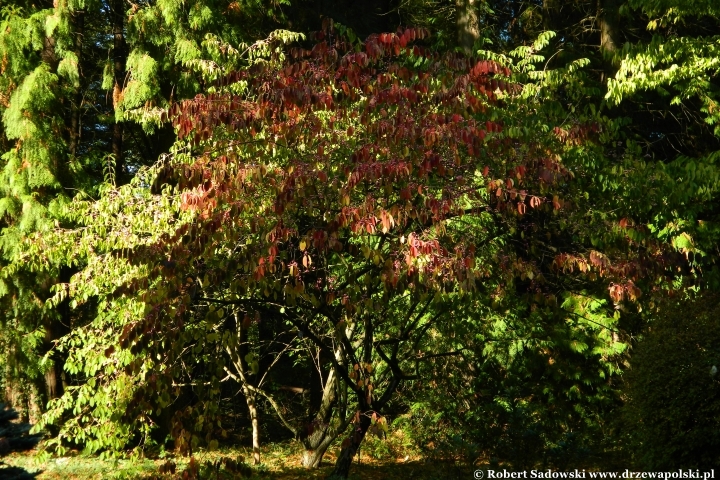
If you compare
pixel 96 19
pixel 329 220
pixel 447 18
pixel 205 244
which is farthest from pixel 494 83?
pixel 96 19

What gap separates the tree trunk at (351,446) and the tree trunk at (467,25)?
22.4 feet

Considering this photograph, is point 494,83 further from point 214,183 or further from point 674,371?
point 674,371

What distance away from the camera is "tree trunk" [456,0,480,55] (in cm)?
1138

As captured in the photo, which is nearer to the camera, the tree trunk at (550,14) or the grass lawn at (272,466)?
the grass lawn at (272,466)

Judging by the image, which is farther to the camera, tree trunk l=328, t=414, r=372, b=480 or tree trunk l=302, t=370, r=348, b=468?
tree trunk l=302, t=370, r=348, b=468

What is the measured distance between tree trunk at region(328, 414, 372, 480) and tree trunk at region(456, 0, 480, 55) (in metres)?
6.83

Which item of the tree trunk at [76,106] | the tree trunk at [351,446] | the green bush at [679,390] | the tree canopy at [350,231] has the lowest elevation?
the tree trunk at [351,446]

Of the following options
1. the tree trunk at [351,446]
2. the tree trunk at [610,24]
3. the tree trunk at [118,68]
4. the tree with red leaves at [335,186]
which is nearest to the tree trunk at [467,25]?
the tree trunk at [610,24]

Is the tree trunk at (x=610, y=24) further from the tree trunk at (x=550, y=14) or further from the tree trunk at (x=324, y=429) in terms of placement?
the tree trunk at (x=324, y=429)

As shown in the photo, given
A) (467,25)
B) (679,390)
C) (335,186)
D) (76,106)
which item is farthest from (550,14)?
(335,186)

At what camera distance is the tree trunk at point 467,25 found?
1138 cm

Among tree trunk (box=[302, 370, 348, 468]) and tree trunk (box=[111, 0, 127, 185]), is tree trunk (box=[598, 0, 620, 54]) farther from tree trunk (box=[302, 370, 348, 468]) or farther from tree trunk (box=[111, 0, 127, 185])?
tree trunk (box=[111, 0, 127, 185])

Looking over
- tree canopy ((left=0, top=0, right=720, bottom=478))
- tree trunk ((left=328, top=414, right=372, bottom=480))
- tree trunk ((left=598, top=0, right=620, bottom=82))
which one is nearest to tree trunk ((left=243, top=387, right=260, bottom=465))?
tree canopy ((left=0, top=0, right=720, bottom=478))

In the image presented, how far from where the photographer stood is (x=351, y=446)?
6840 mm
